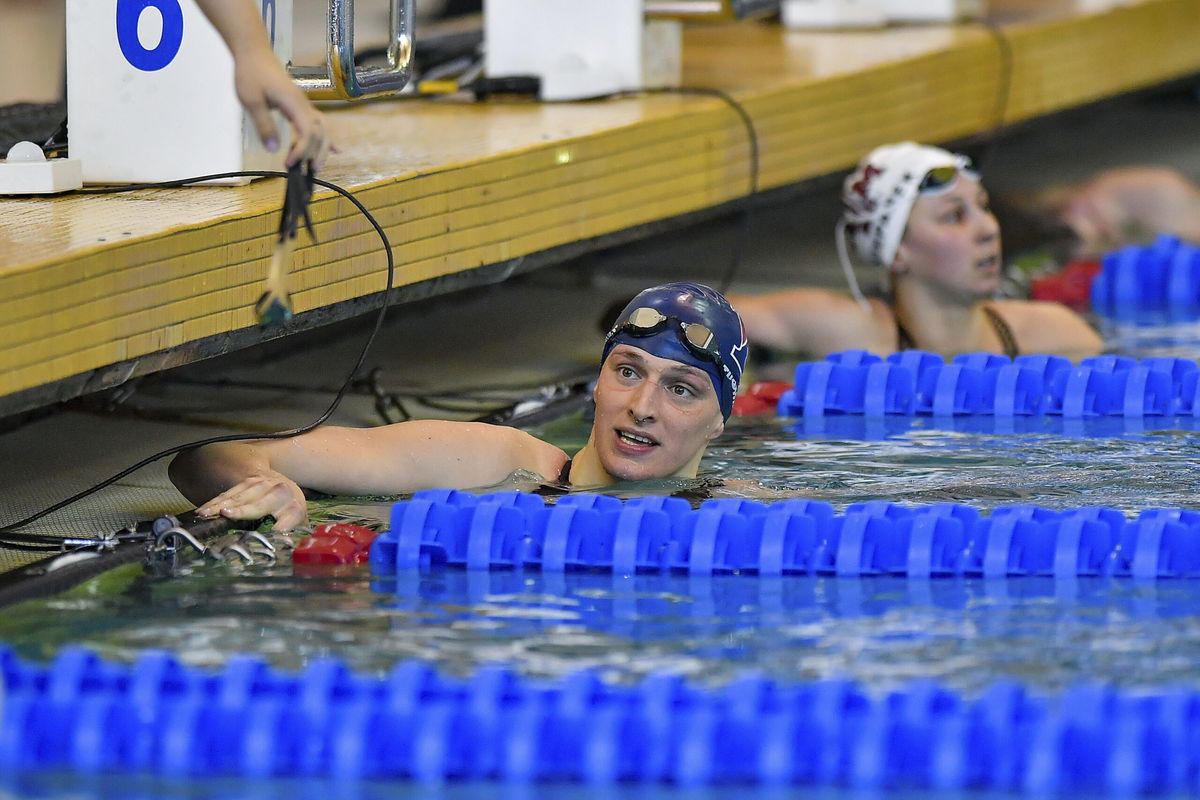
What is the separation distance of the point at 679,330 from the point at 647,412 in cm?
18

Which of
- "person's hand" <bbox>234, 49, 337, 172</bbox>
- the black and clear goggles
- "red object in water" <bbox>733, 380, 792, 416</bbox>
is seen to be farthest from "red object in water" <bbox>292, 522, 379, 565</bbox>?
the black and clear goggles

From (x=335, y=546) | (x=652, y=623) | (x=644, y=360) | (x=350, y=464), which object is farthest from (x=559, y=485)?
(x=652, y=623)

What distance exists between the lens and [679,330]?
3.68m

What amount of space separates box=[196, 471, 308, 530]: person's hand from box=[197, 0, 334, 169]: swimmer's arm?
2.91 ft

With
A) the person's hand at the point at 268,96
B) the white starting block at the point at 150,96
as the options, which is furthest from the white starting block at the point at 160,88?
the person's hand at the point at 268,96

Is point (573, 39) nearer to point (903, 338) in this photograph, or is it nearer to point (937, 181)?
point (937, 181)

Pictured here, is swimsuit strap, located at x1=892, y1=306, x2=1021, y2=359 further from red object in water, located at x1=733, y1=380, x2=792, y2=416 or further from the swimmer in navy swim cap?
the swimmer in navy swim cap

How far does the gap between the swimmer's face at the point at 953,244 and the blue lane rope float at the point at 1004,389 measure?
1.31ft

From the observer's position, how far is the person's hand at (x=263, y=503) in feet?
11.1

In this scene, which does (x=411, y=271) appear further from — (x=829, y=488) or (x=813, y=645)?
(x=813, y=645)

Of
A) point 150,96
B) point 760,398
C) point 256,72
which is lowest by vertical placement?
point 760,398

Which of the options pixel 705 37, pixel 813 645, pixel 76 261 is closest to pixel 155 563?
pixel 76 261

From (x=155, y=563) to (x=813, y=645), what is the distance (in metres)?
1.13

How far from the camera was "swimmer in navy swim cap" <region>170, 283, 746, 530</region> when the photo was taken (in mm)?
3619
